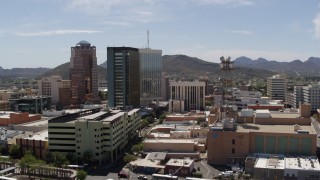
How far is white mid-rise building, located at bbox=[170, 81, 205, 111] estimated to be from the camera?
6594 cm

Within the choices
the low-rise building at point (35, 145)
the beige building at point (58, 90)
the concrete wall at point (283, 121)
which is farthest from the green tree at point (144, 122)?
the beige building at point (58, 90)

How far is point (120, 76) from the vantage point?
2431 inches

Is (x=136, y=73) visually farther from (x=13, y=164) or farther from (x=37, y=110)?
(x=13, y=164)

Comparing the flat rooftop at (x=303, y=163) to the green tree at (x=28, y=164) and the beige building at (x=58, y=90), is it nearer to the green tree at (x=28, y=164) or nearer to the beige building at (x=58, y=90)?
the green tree at (x=28, y=164)

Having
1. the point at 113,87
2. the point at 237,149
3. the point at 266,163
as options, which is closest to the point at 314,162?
the point at 266,163

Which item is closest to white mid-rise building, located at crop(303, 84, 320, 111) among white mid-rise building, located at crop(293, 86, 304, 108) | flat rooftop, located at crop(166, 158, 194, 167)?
white mid-rise building, located at crop(293, 86, 304, 108)

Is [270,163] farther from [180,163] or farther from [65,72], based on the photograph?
[65,72]

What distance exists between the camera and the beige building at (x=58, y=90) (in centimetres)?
7512

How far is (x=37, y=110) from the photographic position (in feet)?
209

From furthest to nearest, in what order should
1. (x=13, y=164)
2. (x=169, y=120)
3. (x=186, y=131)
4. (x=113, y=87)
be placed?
1. (x=113, y=87)
2. (x=169, y=120)
3. (x=186, y=131)
4. (x=13, y=164)

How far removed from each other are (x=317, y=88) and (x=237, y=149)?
3708cm

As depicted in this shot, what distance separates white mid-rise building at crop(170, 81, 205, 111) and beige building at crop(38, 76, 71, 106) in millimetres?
20942

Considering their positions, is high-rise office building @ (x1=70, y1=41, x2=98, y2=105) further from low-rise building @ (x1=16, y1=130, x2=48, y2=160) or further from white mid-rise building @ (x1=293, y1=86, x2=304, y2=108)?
low-rise building @ (x1=16, y1=130, x2=48, y2=160)

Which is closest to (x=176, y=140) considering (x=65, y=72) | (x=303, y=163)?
(x=303, y=163)
